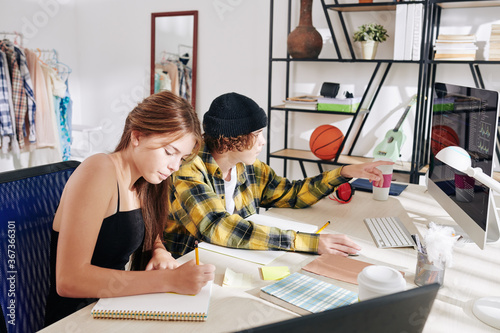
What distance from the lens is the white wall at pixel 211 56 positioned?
311cm

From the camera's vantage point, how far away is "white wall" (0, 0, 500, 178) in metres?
3.11

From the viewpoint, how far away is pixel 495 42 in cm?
261

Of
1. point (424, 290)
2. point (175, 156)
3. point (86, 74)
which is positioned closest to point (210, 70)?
point (86, 74)

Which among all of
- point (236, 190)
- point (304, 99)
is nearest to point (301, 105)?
point (304, 99)

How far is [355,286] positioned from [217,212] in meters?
0.51

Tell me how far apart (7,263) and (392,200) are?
153cm

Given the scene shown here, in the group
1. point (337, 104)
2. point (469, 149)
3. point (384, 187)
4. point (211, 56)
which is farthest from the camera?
point (211, 56)

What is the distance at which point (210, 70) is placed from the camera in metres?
3.79

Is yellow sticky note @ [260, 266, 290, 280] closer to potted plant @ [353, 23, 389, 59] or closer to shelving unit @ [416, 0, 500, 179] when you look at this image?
shelving unit @ [416, 0, 500, 179]

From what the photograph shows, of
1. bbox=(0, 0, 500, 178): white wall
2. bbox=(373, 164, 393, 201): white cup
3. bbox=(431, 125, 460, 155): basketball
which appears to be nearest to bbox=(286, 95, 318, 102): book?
bbox=(0, 0, 500, 178): white wall

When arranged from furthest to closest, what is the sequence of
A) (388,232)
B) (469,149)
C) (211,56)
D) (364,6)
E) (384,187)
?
(211,56) → (364,6) → (384,187) → (388,232) → (469,149)

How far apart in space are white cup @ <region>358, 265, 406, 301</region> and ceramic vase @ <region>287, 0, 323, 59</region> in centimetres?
232

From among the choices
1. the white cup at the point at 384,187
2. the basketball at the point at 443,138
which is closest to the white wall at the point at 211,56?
the white cup at the point at 384,187

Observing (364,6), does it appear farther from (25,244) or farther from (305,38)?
(25,244)
